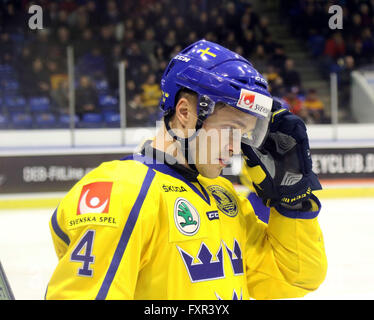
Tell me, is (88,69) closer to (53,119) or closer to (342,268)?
(53,119)

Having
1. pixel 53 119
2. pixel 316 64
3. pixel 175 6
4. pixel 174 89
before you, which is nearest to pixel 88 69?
pixel 53 119

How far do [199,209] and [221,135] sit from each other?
0.61 feet

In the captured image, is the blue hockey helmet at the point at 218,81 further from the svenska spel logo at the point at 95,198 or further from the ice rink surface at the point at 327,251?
the ice rink surface at the point at 327,251

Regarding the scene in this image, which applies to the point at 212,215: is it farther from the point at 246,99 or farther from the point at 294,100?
the point at 294,100

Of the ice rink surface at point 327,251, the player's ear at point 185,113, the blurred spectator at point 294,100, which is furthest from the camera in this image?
the blurred spectator at point 294,100

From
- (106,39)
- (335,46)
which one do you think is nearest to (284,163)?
(106,39)

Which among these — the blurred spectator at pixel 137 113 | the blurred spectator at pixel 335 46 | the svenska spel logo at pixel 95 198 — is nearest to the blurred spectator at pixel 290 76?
the blurred spectator at pixel 335 46

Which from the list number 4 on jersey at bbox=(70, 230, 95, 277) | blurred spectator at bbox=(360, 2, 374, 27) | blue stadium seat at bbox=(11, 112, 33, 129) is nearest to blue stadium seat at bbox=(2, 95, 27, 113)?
blue stadium seat at bbox=(11, 112, 33, 129)

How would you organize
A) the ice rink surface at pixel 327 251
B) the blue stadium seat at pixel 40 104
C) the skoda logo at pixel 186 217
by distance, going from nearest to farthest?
the skoda logo at pixel 186 217
the ice rink surface at pixel 327 251
the blue stadium seat at pixel 40 104

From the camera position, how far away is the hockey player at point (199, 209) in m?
1.03

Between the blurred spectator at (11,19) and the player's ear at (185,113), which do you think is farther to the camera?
the blurred spectator at (11,19)

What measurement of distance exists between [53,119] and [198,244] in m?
5.05

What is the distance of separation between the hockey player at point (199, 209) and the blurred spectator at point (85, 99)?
4.72m

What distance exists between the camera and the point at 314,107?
672 centimetres
